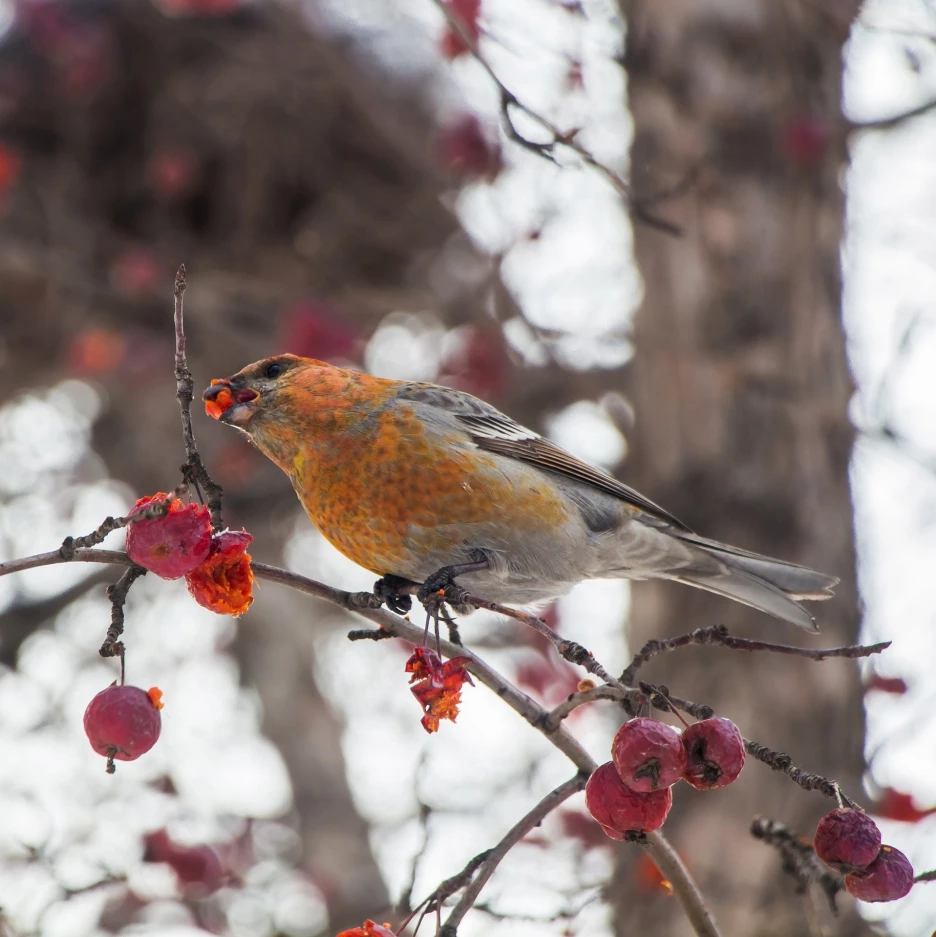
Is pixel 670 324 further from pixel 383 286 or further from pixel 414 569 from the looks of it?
pixel 383 286

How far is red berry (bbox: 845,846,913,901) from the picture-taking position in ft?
4.64

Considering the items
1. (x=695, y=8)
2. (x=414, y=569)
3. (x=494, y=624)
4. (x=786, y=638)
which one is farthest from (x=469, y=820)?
(x=695, y=8)

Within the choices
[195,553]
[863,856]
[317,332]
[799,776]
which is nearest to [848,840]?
[863,856]

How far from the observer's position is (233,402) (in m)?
2.61

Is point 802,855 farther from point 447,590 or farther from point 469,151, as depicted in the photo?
point 469,151

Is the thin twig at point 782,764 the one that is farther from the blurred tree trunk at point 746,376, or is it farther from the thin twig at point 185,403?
the blurred tree trunk at point 746,376

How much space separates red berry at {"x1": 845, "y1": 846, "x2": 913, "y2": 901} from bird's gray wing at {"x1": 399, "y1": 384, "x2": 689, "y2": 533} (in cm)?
140

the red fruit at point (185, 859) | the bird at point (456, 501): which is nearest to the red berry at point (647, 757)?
the bird at point (456, 501)

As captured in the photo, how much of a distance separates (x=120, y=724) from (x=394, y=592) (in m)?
1.05

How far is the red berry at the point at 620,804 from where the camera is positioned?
4.83 ft

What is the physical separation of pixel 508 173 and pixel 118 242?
1.67 meters

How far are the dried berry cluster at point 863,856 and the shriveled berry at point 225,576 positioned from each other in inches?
34.3

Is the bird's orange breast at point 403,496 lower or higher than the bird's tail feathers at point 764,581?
higher

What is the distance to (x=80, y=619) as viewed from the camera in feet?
15.1
